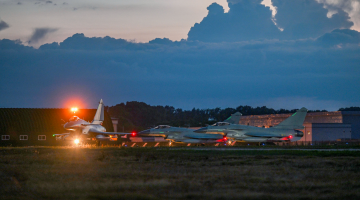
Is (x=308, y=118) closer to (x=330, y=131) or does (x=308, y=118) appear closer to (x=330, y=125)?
(x=330, y=125)

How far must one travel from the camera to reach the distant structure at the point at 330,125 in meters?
66.8

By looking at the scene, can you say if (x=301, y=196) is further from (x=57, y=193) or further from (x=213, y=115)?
(x=213, y=115)

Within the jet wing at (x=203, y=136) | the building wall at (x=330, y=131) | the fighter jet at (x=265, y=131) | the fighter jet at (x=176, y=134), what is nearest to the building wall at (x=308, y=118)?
the building wall at (x=330, y=131)

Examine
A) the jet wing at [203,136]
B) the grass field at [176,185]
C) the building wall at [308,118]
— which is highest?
the building wall at [308,118]

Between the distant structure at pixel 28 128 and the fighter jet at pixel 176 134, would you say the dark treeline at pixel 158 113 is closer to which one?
the distant structure at pixel 28 128

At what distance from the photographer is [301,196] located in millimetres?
10320

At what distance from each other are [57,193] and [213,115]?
5823 inches

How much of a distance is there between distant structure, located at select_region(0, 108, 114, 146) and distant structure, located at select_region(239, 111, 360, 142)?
115 ft

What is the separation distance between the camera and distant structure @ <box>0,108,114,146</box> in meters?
56.4

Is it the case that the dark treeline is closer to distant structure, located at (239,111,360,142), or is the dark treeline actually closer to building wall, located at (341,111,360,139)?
distant structure, located at (239,111,360,142)

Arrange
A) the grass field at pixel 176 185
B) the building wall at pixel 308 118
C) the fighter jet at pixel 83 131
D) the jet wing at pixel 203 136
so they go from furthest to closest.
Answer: the building wall at pixel 308 118 → the jet wing at pixel 203 136 → the fighter jet at pixel 83 131 → the grass field at pixel 176 185

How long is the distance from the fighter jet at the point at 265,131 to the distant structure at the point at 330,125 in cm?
1031

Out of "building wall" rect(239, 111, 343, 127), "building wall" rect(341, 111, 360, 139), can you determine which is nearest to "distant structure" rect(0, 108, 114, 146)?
"building wall" rect(239, 111, 343, 127)

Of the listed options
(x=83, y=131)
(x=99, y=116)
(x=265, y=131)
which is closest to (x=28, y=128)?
(x=99, y=116)
